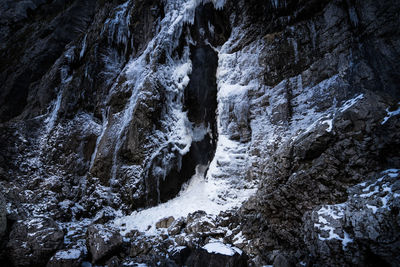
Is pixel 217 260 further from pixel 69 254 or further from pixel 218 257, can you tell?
pixel 69 254

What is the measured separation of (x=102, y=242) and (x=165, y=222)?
8.54ft

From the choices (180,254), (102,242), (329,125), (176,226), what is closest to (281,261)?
(180,254)

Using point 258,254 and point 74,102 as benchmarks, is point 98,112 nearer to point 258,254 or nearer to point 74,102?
point 74,102

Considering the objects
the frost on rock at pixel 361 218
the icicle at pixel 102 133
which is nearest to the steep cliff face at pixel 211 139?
the frost on rock at pixel 361 218

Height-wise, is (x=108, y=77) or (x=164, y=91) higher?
(x=108, y=77)

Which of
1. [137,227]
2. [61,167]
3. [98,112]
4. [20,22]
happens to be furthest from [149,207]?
[20,22]

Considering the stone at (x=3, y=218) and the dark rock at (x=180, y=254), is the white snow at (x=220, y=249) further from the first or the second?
the stone at (x=3, y=218)

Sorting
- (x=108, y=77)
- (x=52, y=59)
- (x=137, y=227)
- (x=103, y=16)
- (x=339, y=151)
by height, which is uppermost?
(x=103, y=16)

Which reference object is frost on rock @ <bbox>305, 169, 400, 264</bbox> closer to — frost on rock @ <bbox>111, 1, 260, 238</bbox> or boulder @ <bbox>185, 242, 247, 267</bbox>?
boulder @ <bbox>185, 242, 247, 267</bbox>

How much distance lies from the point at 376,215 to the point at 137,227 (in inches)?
350

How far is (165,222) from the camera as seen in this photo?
32.8ft

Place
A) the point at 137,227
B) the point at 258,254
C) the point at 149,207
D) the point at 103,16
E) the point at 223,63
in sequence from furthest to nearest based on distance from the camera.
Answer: the point at 103,16, the point at 223,63, the point at 149,207, the point at 137,227, the point at 258,254

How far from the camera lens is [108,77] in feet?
53.8

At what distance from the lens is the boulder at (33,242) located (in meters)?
8.14
